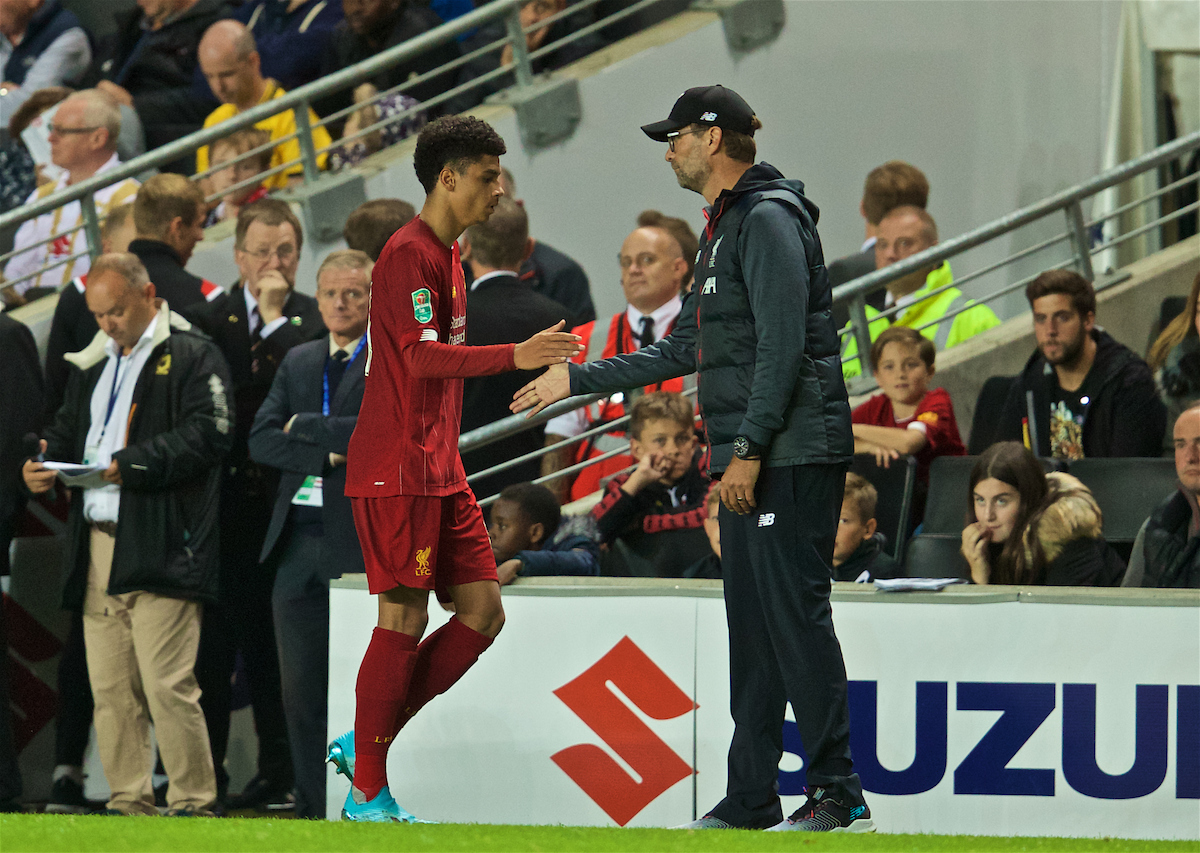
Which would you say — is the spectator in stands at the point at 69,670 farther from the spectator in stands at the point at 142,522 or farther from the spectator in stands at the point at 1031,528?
the spectator in stands at the point at 1031,528

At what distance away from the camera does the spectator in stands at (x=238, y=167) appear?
9.70 m

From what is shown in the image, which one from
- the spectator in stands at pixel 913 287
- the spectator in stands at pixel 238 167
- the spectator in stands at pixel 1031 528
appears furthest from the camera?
the spectator in stands at pixel 238 167

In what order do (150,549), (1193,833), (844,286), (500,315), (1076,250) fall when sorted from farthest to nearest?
1. (1076,250)
2. (844,286)
3. (500,315)
4. (150,549)
5. (1193,833)

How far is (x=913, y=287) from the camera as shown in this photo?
8.64m

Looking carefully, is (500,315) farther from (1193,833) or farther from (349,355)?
(1193,833)

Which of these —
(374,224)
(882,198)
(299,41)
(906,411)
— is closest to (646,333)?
(906,411)

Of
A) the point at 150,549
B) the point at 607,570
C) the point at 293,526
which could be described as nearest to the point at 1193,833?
the point at 607,570

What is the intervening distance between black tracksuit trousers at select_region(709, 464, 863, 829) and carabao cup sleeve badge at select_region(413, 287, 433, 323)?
1042 mm

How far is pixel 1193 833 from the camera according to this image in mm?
5543

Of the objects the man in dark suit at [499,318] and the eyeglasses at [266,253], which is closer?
the man in dark suit at [499,318]

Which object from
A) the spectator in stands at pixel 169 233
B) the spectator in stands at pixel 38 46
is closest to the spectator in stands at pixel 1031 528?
the spectator in stands at pixel 169 233

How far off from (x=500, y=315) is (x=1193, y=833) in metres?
3.46

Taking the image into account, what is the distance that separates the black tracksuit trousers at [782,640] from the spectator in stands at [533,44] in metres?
6.06

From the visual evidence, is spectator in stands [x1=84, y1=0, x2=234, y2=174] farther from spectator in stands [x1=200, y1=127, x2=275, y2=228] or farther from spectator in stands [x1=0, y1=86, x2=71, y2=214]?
spectator in stands [x1=200, y1=127, x2=275, y2=228]
